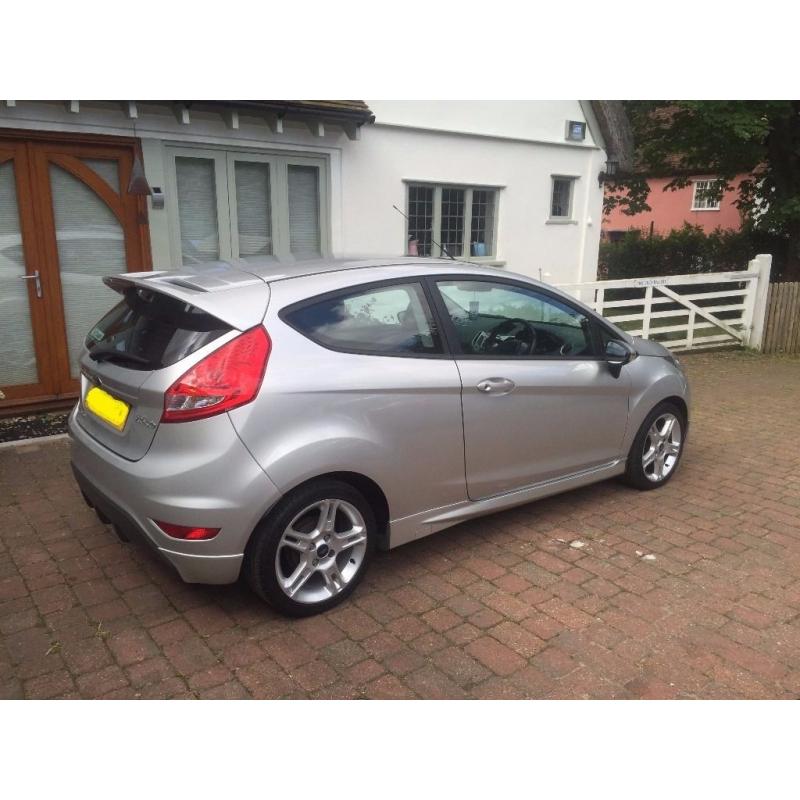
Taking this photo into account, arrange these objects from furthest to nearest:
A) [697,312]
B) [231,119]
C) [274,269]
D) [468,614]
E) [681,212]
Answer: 1. [681,212]
2. [697,312]
3. [231,119]
4. [274,269]
5. [468,614]

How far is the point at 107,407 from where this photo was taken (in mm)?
3225

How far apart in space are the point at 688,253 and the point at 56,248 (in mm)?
17732

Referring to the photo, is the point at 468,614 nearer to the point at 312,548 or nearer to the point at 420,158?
the point at 312,548

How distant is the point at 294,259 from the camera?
3734mm

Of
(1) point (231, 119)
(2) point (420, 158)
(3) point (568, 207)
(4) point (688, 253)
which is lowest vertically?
(4) point (688, 253)

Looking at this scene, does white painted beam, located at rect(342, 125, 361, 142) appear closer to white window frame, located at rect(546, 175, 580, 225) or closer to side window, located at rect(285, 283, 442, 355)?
white window frame, located at rect(546, 175, 580, 225)

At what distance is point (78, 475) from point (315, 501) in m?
1.37

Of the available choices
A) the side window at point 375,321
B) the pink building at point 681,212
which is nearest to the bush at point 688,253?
the pink building at point 681,212

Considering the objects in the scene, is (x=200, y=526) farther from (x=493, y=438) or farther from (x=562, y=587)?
(x=562, y=587)

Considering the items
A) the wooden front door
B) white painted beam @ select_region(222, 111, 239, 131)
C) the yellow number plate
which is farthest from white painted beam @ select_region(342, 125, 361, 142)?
the yellow number plate

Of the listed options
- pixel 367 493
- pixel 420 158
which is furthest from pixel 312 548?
pixel 420 158

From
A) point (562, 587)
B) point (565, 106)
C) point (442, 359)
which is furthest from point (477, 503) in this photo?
point (565, 106)

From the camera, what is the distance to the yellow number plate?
3.09m

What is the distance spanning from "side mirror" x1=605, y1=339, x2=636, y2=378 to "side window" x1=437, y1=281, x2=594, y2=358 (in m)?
0.15
